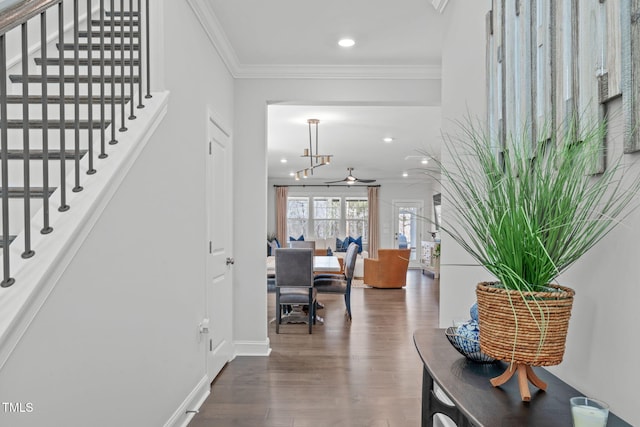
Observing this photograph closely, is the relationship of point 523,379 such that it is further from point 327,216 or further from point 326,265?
point 327,216

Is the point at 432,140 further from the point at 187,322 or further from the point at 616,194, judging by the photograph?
the point at 616,194

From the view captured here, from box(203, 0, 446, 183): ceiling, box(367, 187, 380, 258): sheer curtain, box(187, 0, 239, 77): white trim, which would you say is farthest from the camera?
box(367, 187, 380, 258): sheer curtain

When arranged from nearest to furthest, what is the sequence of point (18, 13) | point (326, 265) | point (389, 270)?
1. point (18, 13)
2. point (326, 265)
3. point (389, 270)

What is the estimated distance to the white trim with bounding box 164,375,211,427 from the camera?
2.52 metres

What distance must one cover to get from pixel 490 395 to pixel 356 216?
12048mm

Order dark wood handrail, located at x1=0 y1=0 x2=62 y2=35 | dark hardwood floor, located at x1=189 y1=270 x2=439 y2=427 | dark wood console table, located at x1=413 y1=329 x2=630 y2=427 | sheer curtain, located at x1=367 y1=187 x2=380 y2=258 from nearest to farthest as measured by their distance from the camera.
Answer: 1. dark wood console table, located at x1=413 y1=329 x2=630 y2=427
2. dark wood handrail, located at x1=0 y1=0 x2=62 y2=35
3. dark hardwood floor, located at x1=189 y1=270 x2=439 y2=427
4. sheer curtain, located at x1=367 y1=187 x2=380 y2=258

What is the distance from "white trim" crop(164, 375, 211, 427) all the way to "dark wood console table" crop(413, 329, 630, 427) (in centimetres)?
175

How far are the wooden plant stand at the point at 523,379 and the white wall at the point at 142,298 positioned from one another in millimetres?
1283

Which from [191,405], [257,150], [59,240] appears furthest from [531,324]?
[257,150]

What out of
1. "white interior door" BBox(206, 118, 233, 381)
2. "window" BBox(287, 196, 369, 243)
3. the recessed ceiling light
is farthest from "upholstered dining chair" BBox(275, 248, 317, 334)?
"window" BBox(287, 196, 369, 243)

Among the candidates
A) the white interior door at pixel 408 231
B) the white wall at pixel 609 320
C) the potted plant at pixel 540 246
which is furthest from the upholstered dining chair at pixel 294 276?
the white interior door at pixel 408 231

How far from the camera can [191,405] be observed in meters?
2.80

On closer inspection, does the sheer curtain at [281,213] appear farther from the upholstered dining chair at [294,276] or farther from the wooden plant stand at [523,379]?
the wooden plant stand at [523,379]

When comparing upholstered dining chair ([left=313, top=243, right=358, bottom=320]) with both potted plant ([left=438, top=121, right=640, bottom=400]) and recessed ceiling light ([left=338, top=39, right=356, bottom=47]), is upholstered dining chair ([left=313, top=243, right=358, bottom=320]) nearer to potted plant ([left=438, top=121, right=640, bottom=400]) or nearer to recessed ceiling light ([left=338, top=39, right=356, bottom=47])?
A: recessed ceiling light ([left=338, top=39, right=356, bottom=47])
